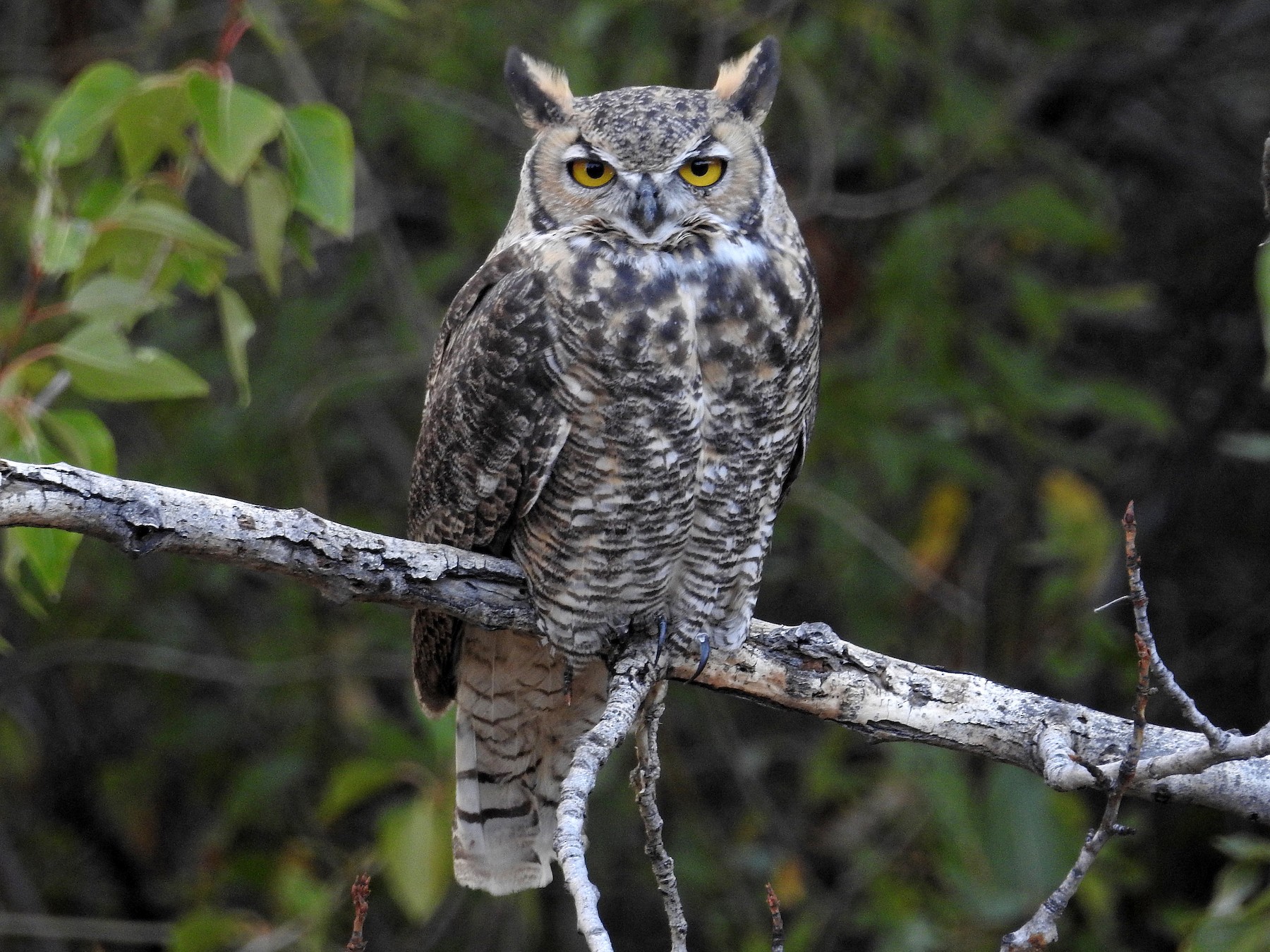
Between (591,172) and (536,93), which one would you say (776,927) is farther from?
(536,93)

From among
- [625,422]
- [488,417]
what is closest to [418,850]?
[488,417]

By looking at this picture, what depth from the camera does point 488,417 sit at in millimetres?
2143

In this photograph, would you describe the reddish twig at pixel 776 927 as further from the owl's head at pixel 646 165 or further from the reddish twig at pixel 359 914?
the owl's head at pixel 646 165

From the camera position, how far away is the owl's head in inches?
85.4

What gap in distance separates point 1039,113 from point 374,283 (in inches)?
82.4

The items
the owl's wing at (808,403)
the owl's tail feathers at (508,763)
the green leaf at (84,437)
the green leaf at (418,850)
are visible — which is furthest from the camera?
the green leaf at (418,850)

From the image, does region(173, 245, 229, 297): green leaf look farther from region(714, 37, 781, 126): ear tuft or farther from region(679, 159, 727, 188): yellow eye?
region(714, 37, 781, 126): ear tuft

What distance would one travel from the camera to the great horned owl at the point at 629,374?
6.81 feet

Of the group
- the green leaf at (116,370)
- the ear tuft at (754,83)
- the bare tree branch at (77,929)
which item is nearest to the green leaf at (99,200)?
the green leaf at (116,370)

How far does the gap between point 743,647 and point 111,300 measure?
3.53 ft

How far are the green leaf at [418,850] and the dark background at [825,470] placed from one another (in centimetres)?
23

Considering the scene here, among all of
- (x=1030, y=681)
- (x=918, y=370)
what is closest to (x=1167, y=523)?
(x=1030, y=681)

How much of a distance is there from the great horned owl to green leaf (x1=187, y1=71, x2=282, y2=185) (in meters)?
0.38

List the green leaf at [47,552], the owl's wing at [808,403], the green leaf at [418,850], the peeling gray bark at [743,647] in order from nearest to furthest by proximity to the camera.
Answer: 1. the peeling gray bark at [743,647]
2. the green leaf at [47,552]
3. the owl's wing at [808,403]
4. the green leaf at [418,850]
